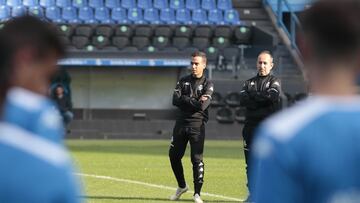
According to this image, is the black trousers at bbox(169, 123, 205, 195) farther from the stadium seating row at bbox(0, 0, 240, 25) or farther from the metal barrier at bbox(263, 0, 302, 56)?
the stadium seating row at bbox(0, 0, 240, 25)

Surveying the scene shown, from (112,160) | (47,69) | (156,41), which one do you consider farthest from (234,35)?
(47,69)

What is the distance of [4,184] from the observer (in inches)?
126

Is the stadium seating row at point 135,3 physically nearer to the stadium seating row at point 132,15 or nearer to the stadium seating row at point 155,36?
the stadium seating row at point 132,15

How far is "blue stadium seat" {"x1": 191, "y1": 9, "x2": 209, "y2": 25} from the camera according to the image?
35188mm

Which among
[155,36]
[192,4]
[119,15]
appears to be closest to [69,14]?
[119,15]

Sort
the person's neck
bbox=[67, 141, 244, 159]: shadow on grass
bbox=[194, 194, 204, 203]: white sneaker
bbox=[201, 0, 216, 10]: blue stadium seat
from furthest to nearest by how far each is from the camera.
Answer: bbox=[201, 0, 216, 10]: blue stadium seat < bbox=[67, 141, 244, 159]: shadow on grass < bbox=[194, 194, 204, 203]: white sneaker < the person's neck

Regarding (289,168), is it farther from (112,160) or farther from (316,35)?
(112,160)

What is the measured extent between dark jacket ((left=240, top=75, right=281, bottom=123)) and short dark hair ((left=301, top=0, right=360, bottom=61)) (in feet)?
35.2

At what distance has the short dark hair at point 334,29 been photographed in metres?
3.18

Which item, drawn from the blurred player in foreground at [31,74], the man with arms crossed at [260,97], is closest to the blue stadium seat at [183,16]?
the man with arms crossed at [260,97]

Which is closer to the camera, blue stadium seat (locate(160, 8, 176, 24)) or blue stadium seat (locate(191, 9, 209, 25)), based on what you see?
blue stadium seat (locate(160, 8, 176, 24))

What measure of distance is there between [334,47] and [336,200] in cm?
45

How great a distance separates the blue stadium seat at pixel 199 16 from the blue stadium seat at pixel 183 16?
0.17 metres

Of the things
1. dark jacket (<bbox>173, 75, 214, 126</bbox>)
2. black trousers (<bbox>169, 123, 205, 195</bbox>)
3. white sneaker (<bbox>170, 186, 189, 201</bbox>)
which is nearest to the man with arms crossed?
dark jacket (<bbox>173, 75, 214, 126</bbox>)
